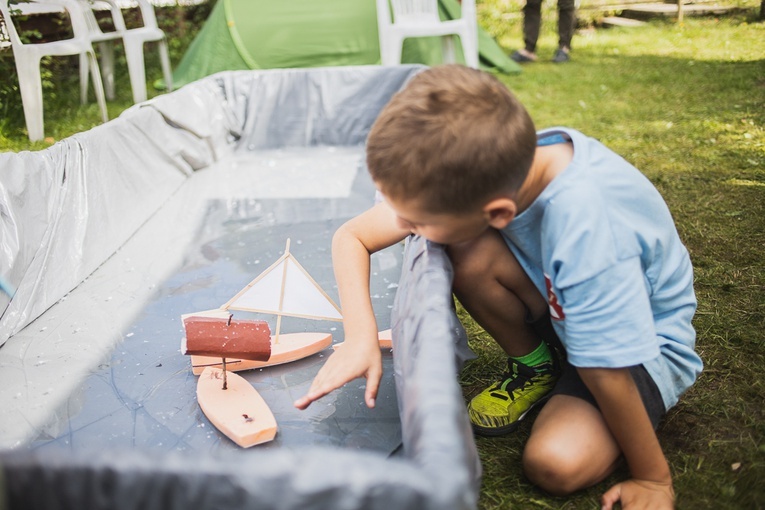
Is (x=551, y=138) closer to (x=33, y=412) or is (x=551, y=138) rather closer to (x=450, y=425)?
(x=450, y=425)

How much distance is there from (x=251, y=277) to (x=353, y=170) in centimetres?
96

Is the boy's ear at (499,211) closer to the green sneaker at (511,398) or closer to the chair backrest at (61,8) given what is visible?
the green sneaker at (511,398)

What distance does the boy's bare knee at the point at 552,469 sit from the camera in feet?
3.28

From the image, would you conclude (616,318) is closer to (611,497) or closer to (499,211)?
(499,211)

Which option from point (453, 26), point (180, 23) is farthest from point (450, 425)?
point (180, 23)

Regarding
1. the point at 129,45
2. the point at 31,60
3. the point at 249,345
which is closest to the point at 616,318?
the point at 249,345

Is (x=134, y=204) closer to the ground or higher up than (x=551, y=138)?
closer to the ground

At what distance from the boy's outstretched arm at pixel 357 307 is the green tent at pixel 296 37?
277 centimetres

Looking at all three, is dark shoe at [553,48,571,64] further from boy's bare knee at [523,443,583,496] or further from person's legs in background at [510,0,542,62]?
boy's bare knee at [523,443,583,496]

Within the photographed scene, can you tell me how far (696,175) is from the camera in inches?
89.7

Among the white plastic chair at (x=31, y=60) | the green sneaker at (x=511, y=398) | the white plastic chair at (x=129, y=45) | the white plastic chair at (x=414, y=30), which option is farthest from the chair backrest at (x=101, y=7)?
the green sneaker at (x=511, y=398)

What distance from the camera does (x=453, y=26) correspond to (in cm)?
354

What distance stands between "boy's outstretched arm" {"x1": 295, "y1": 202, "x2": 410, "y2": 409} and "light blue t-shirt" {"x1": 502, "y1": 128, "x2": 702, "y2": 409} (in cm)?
24

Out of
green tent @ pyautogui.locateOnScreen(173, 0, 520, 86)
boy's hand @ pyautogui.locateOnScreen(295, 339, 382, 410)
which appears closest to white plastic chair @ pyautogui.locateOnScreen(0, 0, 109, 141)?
→ green tent @ pyautogui.locateOnScreen(173, 0, 520, 86)
